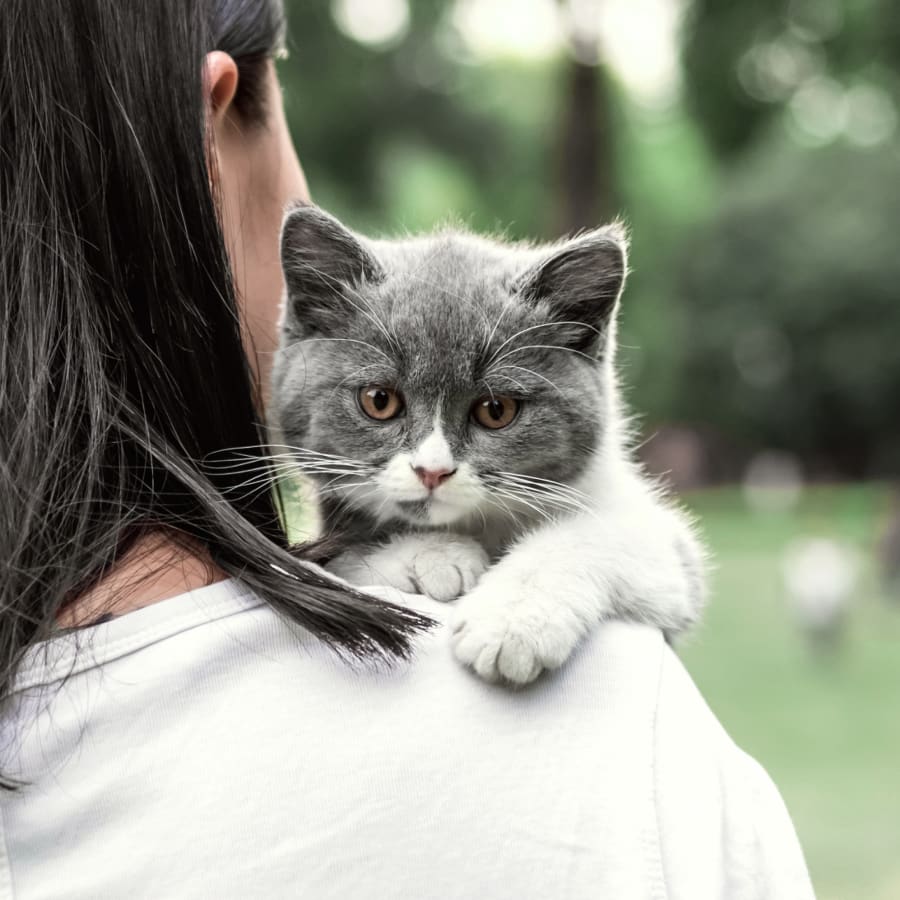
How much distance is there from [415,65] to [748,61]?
2.81m

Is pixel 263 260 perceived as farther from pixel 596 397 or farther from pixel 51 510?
pixel 51 510

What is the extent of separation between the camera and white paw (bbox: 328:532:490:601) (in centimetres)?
128

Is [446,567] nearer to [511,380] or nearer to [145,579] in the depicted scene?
[511,380]

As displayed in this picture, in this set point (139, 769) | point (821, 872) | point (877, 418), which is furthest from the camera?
point (877, 418)

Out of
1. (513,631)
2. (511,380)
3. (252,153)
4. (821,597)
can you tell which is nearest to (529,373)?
(511,380)

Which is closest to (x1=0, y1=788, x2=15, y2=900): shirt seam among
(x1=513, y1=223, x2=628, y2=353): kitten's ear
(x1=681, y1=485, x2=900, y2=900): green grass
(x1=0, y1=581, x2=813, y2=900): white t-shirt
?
(x1=0, y1=581, x2=813, y2=900): white t-shirt

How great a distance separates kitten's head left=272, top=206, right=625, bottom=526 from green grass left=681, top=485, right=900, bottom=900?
73.2 inches

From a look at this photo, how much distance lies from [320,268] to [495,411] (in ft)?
0.93

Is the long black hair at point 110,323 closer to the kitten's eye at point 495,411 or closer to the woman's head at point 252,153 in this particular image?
the woman's head at point 252,153

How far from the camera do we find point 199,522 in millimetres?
964

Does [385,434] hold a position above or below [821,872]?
above

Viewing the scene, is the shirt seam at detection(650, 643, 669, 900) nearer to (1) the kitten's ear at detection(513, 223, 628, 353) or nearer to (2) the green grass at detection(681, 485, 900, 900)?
(1) the kitten's ear at detection(513, 223, 628, 353)

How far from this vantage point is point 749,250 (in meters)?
13.1

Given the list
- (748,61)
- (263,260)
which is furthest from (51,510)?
(748,61)
